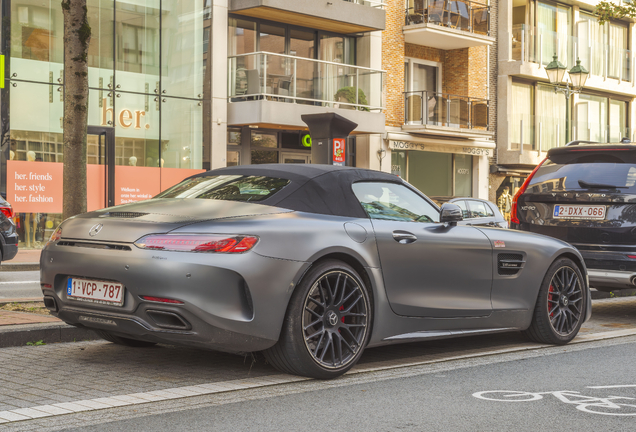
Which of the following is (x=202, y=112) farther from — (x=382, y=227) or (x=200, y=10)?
(x=382, y=227)

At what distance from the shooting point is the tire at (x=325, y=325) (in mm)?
5391

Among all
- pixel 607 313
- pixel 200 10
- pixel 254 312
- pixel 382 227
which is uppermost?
pixel 200 10

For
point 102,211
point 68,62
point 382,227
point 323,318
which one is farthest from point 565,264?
point 68,62

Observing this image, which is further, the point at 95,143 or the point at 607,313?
the point at 95,143

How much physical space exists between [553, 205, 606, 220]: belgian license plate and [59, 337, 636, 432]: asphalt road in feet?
9.97

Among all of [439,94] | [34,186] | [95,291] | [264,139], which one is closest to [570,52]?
[439,94]

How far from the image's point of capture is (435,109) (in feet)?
94.9

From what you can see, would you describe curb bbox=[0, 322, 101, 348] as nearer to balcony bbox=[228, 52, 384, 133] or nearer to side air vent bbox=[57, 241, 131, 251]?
side air vent bbox=[57, 241, 131, 251]

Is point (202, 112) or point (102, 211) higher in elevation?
point (202, 112)

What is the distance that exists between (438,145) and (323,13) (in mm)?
7327

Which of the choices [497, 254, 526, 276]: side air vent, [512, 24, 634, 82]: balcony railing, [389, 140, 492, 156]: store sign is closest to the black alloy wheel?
[497, 254, 526, 276]: side air vent

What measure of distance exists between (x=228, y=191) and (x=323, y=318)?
1134 mm

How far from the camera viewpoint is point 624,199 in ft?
29.0

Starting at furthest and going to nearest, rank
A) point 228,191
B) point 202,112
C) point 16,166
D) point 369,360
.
Answer: 1. point 202,112
2. point 16,166
3. point 369,360
4. point 228,191
